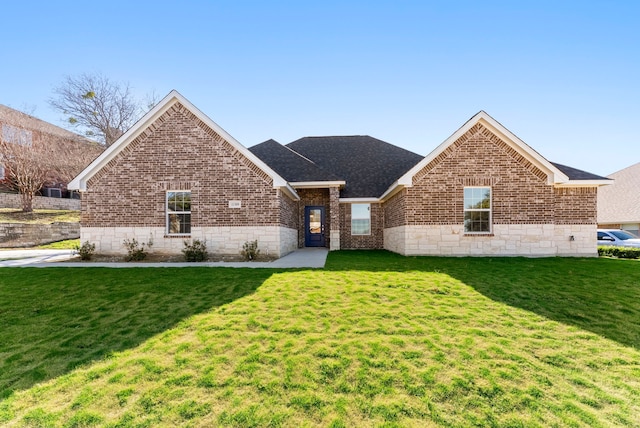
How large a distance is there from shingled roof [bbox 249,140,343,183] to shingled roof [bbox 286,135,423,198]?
1.58 metres

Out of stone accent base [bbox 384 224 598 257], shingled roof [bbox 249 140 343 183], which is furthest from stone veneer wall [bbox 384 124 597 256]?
shingled roof [bbox 249 140 343 183]

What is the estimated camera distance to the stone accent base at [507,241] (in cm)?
1286

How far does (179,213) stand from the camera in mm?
12766

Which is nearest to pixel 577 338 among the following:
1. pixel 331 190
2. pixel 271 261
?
pixel 271 261

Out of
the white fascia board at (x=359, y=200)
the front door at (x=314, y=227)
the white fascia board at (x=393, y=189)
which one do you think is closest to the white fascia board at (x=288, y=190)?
the front door at (x=314, y=227)

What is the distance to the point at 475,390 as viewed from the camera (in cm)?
345

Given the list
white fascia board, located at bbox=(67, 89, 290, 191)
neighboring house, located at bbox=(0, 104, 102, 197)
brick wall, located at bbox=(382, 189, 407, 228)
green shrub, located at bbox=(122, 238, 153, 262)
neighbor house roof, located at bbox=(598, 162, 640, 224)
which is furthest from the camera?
neighboring house, located at bbox=(0, 104, 102, 197)

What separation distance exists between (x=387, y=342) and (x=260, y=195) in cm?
927

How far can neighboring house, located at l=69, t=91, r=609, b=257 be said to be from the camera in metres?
12.7

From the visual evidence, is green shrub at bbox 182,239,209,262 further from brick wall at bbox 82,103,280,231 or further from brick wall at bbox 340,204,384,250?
brick wall at bbox 340,204,384,250

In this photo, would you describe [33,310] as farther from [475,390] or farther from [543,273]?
[543,273]

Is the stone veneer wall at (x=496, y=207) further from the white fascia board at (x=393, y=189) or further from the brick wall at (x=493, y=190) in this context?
the white fascia board at (x=393, y=189)

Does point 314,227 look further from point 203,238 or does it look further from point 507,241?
point 507,241

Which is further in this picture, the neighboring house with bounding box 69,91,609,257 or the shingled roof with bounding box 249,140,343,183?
the shingled roof with bounding box 249,140,343,183
